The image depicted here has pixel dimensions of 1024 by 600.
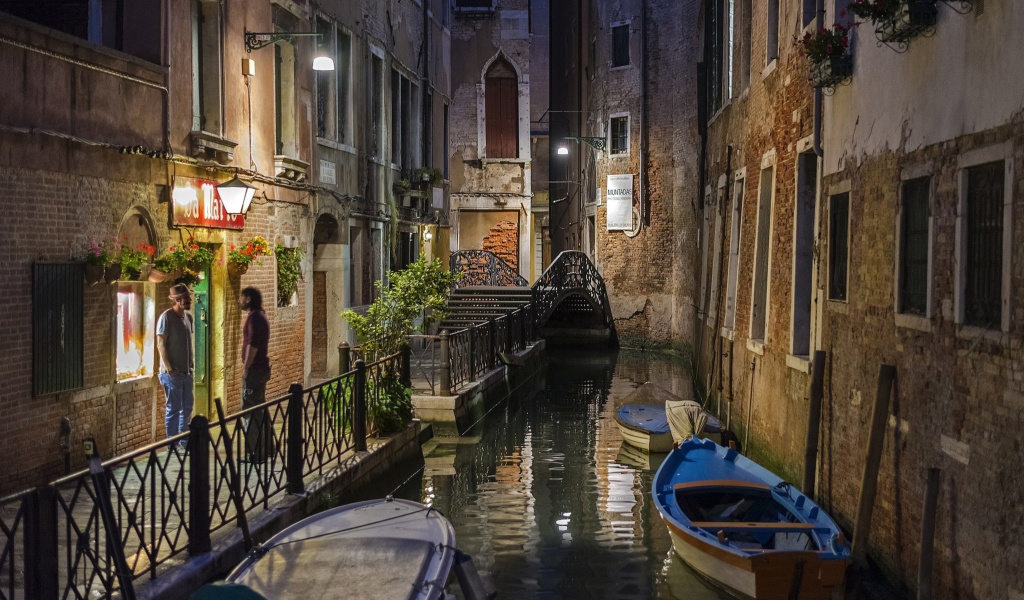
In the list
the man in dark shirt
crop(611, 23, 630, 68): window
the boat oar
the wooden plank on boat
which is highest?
crop(611, 23, 630, 68): window

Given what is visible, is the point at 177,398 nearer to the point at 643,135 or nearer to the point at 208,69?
the point at 208,69

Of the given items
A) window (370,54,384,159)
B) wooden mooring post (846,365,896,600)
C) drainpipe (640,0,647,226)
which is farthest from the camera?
drainpipe (640,0,647,226)

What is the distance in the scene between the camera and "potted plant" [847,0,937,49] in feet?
22.6

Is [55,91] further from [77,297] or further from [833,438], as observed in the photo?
[833,438]

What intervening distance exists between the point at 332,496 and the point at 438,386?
6258mm

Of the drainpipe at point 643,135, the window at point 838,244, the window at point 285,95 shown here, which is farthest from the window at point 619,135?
the window at point 838,244

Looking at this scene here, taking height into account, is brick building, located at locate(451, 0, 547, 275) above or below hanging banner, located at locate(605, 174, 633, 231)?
above

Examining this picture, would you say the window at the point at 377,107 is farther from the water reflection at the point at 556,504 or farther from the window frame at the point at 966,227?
the window frame at the point at 966,227

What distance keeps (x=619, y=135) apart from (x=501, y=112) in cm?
336

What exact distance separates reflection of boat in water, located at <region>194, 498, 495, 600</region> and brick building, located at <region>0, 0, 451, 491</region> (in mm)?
2374

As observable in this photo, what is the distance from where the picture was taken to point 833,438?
9273 millimetres

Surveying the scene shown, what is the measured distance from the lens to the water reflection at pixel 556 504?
Result: 332 inches

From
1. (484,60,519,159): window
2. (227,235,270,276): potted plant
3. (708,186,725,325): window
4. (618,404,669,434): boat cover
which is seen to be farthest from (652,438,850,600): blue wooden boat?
(484,60,519,159): window

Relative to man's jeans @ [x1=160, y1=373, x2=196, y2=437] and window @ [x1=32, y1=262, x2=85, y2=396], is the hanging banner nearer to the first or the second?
man's jeans @ [x1=160, y1=373, x2=196, y2=437]
